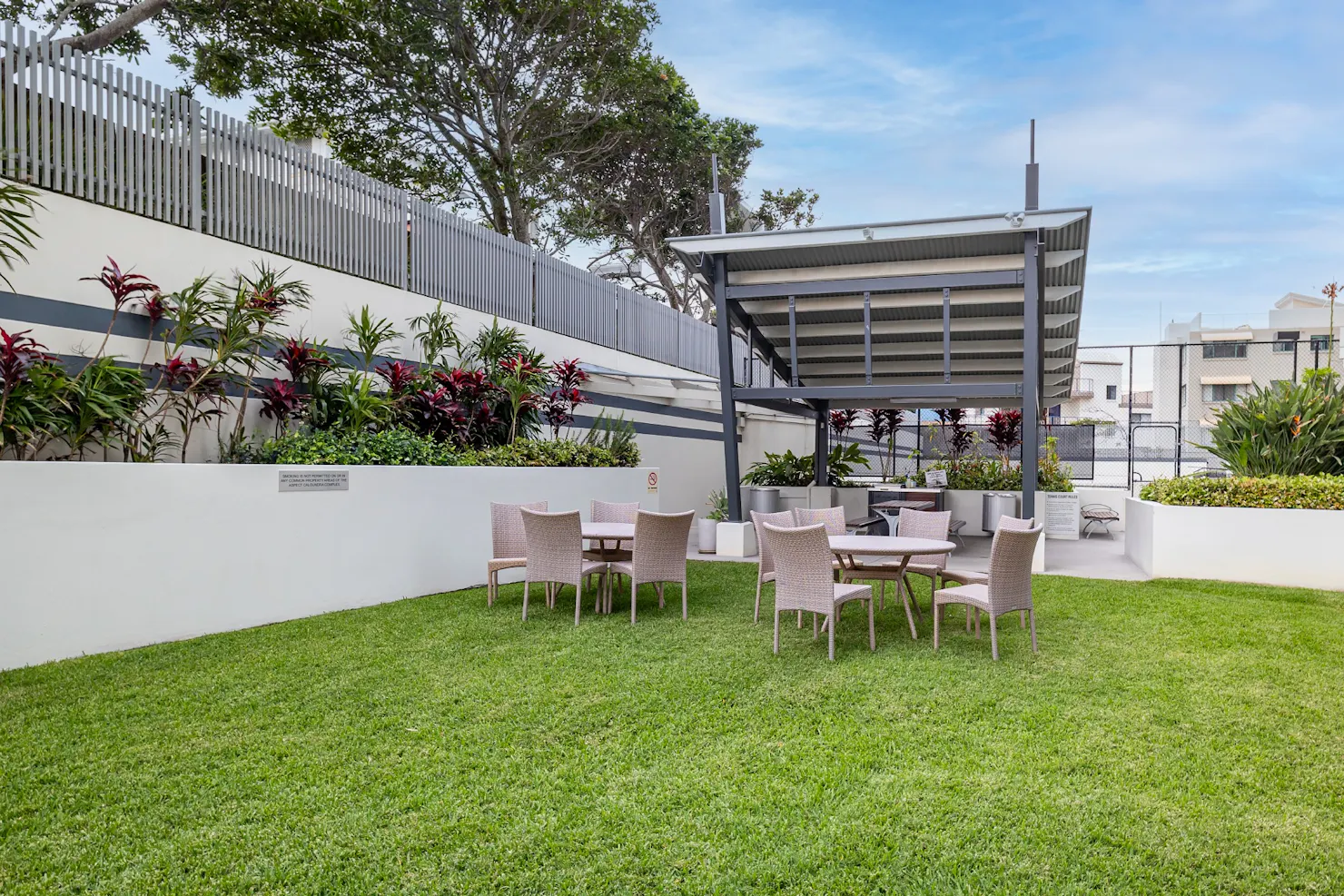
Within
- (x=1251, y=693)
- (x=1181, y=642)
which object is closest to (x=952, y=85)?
(x=1181, y=642)

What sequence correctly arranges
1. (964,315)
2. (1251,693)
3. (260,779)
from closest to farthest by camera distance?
(260,779)
(1251,693)
(964,315)

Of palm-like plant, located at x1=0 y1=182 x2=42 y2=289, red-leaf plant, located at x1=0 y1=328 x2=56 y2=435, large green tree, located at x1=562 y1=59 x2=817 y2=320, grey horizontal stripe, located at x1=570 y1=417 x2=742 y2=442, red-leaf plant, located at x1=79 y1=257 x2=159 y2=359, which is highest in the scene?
large green tree, located at x1=562 y1=59 x2=817 y2=320

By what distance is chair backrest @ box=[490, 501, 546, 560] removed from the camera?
6.97m

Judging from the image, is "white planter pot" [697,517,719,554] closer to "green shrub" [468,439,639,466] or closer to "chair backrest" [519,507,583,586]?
"green shrub" [468,439,639,466]

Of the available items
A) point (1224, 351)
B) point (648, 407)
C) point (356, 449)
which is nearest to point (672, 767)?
point (356, 449)

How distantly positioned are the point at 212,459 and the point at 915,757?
594cm

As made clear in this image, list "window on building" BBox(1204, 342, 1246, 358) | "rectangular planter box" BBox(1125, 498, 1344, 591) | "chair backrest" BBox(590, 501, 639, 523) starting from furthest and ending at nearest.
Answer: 1. "window on building" BBox(1204, 342, 1246, 358)
2. "chair backrest" BBox(590, 501, 639, 523)
3. "rectangular planter box" BBox(1125, 498, 1344, 591)

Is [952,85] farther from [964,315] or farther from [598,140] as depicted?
[598,140]

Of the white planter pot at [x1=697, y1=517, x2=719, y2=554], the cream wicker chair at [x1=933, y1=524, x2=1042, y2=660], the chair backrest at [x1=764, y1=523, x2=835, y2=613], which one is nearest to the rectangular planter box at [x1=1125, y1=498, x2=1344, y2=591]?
the cream wicker chair at [x1=933, y1=524, x2=1042, y2=660]

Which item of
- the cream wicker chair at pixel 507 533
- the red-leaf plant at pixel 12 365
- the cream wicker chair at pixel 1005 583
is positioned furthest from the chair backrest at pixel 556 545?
the red-leaf plant at pixel 12 365

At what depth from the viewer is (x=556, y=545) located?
6.12 metres

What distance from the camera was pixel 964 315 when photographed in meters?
9.55

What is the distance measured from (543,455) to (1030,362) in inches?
202

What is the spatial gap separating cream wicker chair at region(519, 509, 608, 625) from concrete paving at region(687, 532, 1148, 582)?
3652mm
